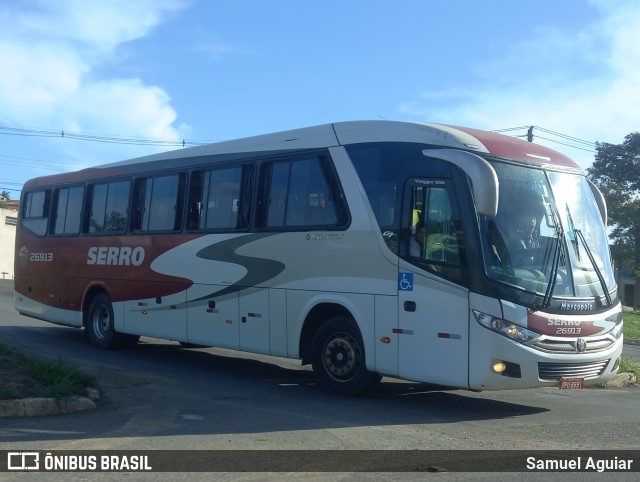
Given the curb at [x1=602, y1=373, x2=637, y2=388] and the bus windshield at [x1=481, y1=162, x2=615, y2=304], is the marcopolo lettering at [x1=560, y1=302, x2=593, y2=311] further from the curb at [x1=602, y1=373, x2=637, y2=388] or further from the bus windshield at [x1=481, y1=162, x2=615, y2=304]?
the curb at [x1=602, y1=373, x2=637, y2=388]

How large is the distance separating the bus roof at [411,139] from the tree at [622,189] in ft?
119

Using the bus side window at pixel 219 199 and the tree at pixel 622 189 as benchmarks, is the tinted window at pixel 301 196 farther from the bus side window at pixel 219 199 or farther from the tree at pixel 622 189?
the tree at pixel 622 189

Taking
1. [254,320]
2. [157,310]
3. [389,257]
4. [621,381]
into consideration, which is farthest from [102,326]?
[621,381]

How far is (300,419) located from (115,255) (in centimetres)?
737

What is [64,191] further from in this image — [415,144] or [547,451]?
[547,451]

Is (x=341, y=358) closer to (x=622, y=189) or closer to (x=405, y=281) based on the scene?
(x=405, y=281)

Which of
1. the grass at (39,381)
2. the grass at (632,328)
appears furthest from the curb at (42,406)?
the grass at (632,328)

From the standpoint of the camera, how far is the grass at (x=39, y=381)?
9.33 meters

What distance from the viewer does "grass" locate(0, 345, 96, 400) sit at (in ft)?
30.6

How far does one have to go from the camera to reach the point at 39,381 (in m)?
9.89

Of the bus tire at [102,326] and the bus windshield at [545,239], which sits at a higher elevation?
the bus windshield at [545,239]

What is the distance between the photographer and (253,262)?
474 inches

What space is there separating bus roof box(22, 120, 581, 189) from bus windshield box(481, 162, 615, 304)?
9.8 inches

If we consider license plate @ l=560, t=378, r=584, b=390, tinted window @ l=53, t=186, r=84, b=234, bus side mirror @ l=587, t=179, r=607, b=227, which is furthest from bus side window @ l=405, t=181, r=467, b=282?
tinted window @ l=53, t=186, r=84, b=234
